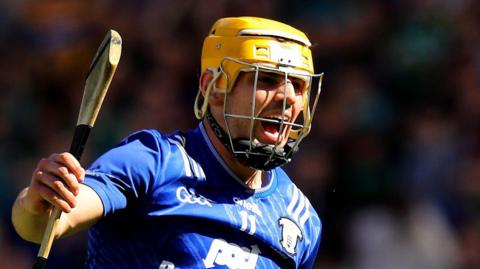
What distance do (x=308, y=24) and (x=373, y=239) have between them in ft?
6.52

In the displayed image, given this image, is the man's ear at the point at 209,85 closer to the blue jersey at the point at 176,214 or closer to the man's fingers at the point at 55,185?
the blue jersey at the point at 176,214

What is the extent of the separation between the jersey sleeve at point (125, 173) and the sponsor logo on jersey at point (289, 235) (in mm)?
525

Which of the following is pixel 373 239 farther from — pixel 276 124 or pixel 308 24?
pixel 276 124

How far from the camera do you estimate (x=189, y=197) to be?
3.81 m

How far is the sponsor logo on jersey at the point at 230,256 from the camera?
377 cm

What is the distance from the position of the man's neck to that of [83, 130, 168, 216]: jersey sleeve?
11.4 inches

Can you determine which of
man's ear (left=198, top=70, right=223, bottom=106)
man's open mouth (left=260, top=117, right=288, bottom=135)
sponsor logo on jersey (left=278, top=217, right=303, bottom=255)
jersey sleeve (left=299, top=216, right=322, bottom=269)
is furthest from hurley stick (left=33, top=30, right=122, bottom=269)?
jersey sleeve (left=299, top=216, right=322, bottom=269)

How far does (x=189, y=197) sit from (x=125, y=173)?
11.1 inches

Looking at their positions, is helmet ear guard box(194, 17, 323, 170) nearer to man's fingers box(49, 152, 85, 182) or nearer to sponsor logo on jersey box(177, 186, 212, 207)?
sponsor logo on jersey box(177, 186, 212, 207)

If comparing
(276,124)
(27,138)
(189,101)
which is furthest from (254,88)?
(27,138)

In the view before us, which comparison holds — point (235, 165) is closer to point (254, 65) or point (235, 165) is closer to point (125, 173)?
point (254, 65)

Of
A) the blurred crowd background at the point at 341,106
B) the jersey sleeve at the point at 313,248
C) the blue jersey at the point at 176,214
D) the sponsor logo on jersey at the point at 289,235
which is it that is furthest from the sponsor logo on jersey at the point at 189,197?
the blurred crowd background at the point at 341,106

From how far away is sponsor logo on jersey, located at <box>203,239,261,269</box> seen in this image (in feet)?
12.4

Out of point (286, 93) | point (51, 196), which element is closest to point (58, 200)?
point (51, 196)
